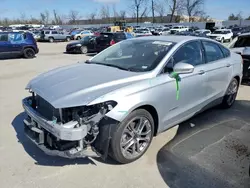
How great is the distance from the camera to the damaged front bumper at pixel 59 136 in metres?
2.59

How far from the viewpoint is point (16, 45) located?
14.3 m

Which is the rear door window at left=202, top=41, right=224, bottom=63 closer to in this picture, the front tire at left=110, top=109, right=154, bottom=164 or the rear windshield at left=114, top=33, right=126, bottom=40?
the front tire at left=110, top=109, right=154, bottom=164

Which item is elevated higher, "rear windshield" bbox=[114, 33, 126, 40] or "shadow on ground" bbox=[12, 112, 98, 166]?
"rear windshield" bbox=[114, 33, 126, 40]

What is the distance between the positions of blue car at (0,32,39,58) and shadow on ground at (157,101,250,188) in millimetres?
12801

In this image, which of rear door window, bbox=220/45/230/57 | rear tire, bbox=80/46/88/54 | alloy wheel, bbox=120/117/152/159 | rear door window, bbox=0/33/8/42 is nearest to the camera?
alloy wheel, bbox=120/117/152/159

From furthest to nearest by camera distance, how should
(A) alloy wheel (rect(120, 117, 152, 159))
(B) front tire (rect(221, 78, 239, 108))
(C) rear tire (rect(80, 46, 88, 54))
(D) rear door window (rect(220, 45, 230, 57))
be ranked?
1. (C) rear tire (rect(80, 46, 88, 54))
2. (B) front tire (rect(221, 78, 239, 108))
3. (D) rear door window (rect(220, 45, 230, 57))
4. (A) alloy wheel (rect(120, 117, 152, 159))

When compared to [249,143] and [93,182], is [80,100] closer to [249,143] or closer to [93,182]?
[93,182]

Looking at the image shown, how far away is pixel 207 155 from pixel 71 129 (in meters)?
2.03

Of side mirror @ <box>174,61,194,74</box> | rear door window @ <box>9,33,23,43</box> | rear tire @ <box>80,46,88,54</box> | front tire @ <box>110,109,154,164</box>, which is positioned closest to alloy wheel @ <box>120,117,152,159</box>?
front tire @ <box>110,109,154,164</box>

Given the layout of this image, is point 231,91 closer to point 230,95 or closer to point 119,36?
point 230,95

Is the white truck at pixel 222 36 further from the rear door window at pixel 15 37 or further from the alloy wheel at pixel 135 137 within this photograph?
the alloy wheel at pixel 135 137

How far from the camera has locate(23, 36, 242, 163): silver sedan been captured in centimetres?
273

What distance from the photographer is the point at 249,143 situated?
3.79 metres

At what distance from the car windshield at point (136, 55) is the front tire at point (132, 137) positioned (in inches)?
28.0
